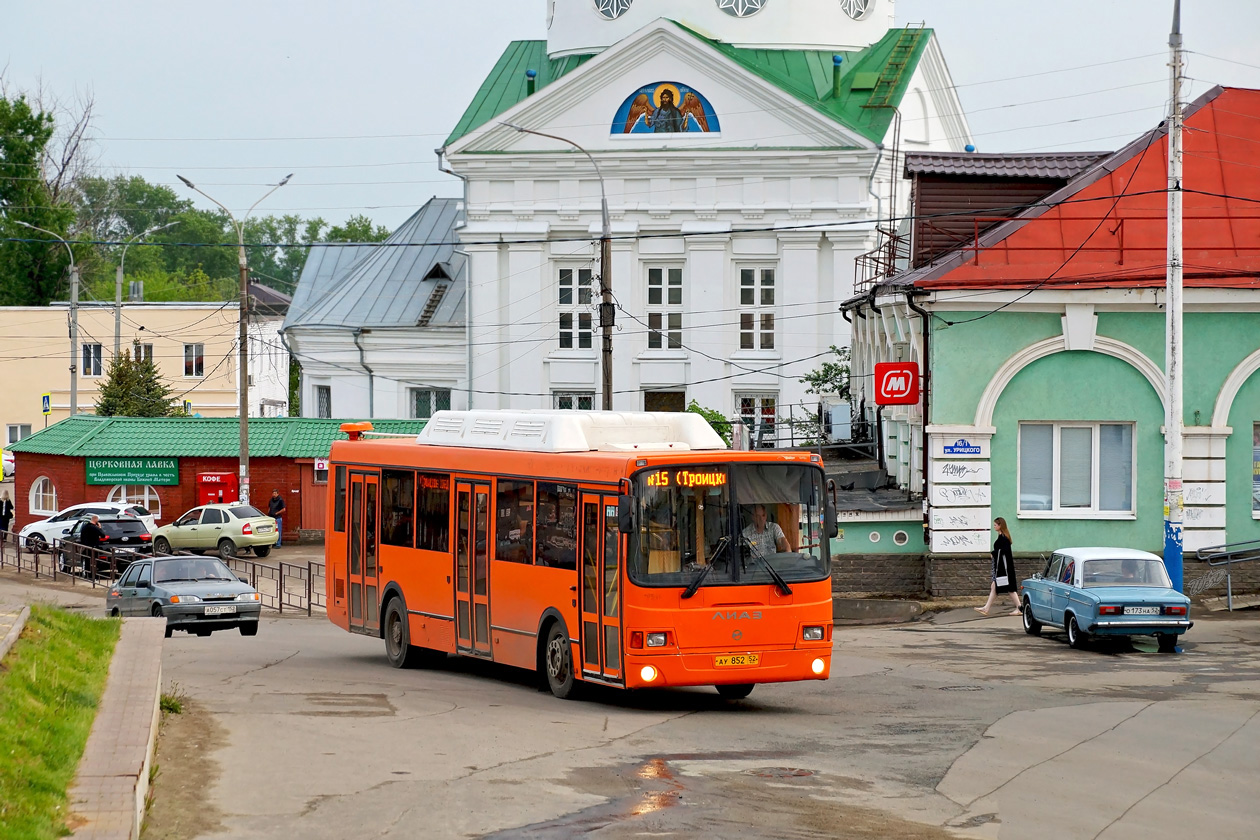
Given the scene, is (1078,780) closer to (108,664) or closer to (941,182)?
(108,664)

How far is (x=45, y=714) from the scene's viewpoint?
10.9m

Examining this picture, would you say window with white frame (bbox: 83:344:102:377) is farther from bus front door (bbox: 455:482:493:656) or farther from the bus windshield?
the bus windshield

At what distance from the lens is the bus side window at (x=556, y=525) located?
1611cm

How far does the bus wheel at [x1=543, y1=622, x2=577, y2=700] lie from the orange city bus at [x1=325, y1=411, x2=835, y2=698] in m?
0.02

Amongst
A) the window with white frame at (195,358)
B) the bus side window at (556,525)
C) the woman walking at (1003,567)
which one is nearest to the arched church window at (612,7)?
the window with white frame at (195,358)

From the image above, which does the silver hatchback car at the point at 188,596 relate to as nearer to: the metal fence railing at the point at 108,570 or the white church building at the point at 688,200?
the metal fence railing at the point at 108,570

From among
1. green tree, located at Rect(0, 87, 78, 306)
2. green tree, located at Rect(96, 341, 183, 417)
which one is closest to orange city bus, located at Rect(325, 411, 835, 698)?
green tree, located at Rect(96, 341, 183, 417)

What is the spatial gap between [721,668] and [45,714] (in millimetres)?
6490

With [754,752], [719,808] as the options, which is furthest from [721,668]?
[719,808]

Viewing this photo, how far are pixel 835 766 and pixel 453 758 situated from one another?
9.45ft

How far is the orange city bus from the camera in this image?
49.9 feet

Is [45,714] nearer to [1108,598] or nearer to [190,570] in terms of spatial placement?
[1108,598]

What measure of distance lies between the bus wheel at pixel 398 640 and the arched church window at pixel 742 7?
1570 inches

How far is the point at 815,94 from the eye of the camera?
181ft
